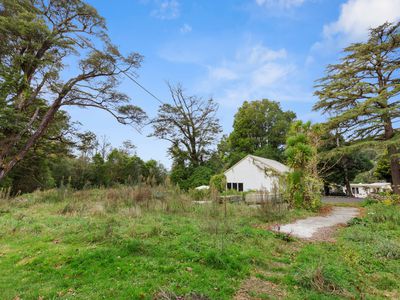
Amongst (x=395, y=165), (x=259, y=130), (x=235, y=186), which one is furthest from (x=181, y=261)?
(x=259, y=130)

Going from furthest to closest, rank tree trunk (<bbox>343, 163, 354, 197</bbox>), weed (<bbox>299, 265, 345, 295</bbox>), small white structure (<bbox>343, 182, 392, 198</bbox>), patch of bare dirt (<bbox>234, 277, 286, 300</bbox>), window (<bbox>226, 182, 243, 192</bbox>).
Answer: tree trunk (<bbox>343, 163, 354, 197</bbox>) → window (<bbox>226, 182, 243, 192</bbox>) → small white structure (<bbox>343, 182, 392, 198</bbox>) → weed (<bbox>299, 265, 345, 295</bbox>) → patch of bare dirt (<bbox>234, 277, 286, 300</bbox>)

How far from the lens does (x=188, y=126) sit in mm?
28141

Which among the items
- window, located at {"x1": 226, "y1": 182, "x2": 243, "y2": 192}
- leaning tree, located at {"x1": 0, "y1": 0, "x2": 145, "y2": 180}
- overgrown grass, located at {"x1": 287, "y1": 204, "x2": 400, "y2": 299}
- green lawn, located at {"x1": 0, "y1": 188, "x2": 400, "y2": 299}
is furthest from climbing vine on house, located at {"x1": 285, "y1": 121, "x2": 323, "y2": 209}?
window, located at {"x1": 226, "y1": 182, "x2": 243, "y2": 192}

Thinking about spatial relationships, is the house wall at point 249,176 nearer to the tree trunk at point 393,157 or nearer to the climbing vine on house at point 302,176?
the tree trunk at point 393,157

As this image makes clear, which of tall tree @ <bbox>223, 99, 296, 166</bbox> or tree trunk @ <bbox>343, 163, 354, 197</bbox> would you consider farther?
tall tree @ <bbox>223, 99, 296, 166</bbox>

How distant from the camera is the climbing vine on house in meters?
10.9

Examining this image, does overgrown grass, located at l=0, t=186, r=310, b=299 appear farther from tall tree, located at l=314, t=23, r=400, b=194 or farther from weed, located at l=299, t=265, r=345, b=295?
tall tree, located at l=314, t=23, r=400, b=194

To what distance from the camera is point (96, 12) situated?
11.7 m

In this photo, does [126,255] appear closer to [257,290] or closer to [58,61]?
[257,290]

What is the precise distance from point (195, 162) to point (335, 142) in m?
15.4

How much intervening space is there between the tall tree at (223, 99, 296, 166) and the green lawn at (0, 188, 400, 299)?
84.2 feet

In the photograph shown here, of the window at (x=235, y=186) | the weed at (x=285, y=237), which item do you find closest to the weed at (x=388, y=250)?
the weed at (x=285, y=237)

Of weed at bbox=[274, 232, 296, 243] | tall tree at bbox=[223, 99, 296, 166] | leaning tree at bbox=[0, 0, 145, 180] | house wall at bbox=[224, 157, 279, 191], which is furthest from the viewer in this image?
tall tree at bbox=[223, 99, 296, 166]

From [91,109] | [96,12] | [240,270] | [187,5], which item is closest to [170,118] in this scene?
[91,109]
